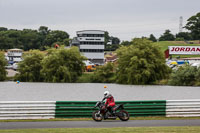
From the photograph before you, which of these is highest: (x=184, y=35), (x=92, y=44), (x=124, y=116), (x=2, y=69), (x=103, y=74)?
(x=184, y=35)

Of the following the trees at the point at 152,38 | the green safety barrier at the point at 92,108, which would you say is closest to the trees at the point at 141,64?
the green safety barrier at the point at 92,108

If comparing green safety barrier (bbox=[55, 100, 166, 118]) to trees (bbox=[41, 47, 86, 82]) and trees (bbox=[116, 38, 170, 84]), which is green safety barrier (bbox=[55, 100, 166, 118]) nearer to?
trees (bbox=[116, 38, 170, 84])

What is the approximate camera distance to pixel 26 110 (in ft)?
63.4

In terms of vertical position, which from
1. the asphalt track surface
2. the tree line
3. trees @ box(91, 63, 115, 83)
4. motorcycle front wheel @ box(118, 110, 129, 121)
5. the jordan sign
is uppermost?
the tree line

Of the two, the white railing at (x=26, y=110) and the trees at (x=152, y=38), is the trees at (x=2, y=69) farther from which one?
the trees at (x=152, y=38)

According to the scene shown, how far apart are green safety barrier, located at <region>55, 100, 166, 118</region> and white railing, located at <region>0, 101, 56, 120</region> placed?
0.50 m

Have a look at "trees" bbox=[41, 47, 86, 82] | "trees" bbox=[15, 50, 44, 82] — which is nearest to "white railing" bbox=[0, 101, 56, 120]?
"trees" bbox=[41, 47, 86, 82]

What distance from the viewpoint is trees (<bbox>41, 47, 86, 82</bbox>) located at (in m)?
60.9

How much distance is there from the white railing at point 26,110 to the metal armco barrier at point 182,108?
6.61 m

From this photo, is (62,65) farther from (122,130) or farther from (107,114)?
(122,130)

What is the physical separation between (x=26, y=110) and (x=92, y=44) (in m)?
97.9

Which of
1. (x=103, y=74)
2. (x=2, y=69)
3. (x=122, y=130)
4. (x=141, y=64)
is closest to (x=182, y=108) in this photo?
(x=122, y=130)

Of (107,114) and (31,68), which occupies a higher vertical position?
(31,68)

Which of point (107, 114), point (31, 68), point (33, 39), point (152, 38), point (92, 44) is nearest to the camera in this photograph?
point (107, 114)
